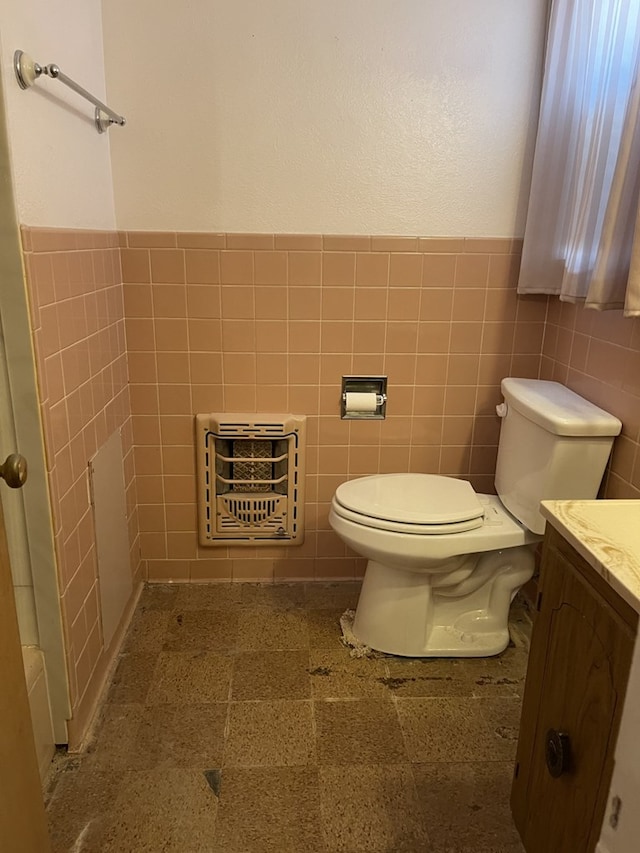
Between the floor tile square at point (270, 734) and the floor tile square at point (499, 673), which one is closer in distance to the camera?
the floor tile square at point (270, 734)

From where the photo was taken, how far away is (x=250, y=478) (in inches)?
90.9

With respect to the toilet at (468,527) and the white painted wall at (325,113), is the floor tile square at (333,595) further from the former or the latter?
the white painted wall at (325,113)

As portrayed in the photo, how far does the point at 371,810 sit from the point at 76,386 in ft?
4.15

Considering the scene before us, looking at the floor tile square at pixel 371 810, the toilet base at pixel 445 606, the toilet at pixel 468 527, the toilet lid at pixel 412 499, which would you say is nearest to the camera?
the floor tile square at pixel 371 810

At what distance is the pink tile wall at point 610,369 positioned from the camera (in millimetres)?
1645

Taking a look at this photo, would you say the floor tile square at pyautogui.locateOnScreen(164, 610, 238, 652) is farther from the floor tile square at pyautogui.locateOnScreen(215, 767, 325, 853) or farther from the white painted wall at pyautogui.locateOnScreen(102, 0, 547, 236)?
the white painted wall at pyautogui.locateOnScreen(102, 0, 547, 236)

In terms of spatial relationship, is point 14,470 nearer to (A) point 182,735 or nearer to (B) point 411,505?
(A) point 182,735

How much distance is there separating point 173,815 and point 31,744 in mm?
552

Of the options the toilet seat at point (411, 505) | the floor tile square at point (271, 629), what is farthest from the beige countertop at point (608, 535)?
the floor tile square at point (271, 629)

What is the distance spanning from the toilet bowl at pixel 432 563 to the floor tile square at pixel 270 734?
39 cm

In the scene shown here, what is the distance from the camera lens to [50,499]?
145cm

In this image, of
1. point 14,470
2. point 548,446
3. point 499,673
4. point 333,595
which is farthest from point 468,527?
point 14,470

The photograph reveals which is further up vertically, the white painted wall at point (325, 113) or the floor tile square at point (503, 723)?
the white painted wall at point (325, 113)

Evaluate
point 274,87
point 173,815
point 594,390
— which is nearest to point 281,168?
point 274,87
